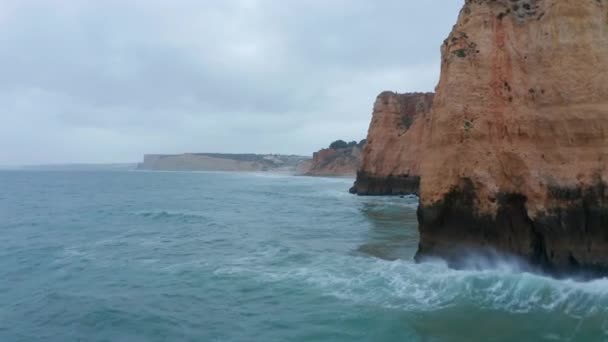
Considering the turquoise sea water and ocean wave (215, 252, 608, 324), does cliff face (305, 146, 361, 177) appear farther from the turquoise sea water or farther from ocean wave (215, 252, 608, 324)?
ocean wave (215, 252, 608, 324)

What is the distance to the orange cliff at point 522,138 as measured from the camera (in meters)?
13.2

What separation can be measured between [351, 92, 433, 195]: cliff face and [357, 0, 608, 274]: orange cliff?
34.1 meters

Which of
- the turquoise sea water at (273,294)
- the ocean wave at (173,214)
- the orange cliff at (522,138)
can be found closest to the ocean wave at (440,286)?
the turquoise sea water at (273,294)

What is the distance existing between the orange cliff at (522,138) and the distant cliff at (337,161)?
10330 centimetres

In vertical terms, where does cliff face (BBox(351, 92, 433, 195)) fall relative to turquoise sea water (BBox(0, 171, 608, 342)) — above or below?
above

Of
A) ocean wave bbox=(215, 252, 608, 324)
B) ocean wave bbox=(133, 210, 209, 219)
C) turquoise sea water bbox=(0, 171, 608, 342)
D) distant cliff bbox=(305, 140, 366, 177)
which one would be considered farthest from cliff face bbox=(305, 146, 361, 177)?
ocean wave bbox=(215, 252, 608, 324)

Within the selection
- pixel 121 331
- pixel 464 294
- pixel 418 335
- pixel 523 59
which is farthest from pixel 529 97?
pixel 121 331

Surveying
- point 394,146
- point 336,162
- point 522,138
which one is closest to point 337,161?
point 336,162

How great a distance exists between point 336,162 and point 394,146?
7692 centimetres

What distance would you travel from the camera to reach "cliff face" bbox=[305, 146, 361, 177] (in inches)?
4872

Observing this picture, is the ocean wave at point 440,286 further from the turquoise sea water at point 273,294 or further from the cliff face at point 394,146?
the cliff face at point 394,146

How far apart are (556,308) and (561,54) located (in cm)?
693

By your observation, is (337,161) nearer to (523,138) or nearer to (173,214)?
(173,214)

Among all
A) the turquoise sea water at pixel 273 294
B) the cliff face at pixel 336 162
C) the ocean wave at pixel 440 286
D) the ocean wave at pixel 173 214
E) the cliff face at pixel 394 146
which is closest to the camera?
the turquoise sea water at pixel 273 294
